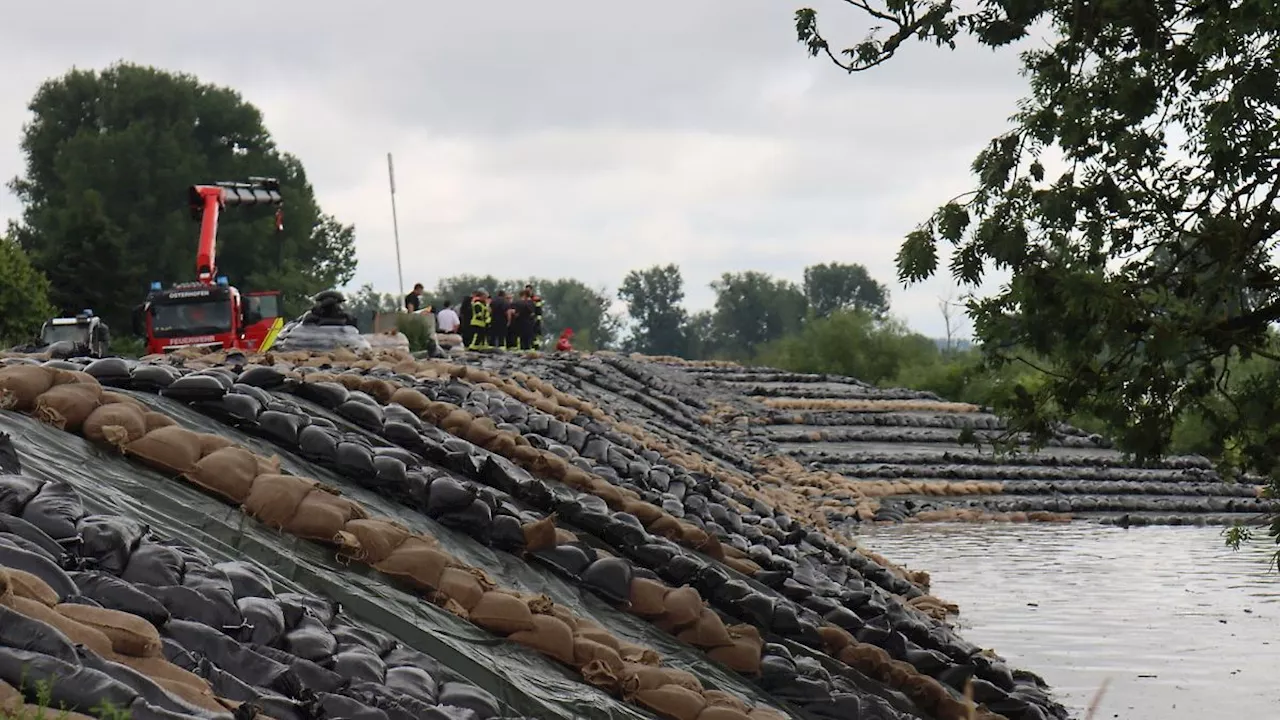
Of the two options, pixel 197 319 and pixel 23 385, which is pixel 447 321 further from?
pixel 23 385

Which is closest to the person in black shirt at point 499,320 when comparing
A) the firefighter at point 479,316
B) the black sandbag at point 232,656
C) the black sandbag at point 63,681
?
the firefighter at point 479,316

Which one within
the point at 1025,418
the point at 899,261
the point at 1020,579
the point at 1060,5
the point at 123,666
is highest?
the point at 1060,5

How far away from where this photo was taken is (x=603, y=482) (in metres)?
9.53

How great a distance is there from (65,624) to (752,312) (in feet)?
374

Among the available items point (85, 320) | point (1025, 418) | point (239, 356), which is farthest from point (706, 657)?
point (85, 320)

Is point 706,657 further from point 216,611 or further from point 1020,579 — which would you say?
point 1020,579

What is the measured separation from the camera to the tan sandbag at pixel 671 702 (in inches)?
240

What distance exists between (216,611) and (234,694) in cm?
41

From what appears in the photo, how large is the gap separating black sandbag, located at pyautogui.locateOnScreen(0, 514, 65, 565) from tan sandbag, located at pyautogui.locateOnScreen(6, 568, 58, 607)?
366 mm

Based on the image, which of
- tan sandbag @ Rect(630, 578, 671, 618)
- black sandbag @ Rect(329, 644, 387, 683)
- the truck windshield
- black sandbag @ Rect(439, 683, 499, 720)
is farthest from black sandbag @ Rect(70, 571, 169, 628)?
the truck windshield

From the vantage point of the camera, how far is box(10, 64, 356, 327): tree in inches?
2258

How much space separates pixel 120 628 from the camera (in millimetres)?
4348

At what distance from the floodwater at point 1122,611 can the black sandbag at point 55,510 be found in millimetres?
5664

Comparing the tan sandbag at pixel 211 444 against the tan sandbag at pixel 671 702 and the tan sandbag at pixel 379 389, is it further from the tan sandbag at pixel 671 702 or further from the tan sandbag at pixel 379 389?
the tan sandbag at pixel 379 389
